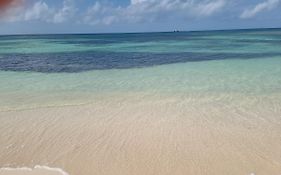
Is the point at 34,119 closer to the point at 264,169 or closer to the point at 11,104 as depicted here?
the point at 11,104

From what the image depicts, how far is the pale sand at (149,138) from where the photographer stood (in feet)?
15.3

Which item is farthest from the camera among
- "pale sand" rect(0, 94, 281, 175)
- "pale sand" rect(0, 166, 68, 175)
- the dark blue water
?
the dark blue water

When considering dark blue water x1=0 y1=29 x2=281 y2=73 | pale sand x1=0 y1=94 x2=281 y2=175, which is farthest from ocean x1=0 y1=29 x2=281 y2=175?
dark blue water x1=0 y1=29 x2=281 y2=73

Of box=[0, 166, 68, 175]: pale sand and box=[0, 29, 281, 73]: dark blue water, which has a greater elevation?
box=[0, 29, 281, 73]: dark blue water

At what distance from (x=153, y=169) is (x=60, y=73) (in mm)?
9935

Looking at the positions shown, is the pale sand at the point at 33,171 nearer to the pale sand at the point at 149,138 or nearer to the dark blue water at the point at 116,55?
the pale sand at the point at 149,138

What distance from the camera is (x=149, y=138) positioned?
574 cm

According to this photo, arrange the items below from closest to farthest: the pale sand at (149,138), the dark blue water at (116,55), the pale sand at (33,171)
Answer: the pale sand at (33,171) < the pale sand at (149,138) < the dark blue water at (116,55)

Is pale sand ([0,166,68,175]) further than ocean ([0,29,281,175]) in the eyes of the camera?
No

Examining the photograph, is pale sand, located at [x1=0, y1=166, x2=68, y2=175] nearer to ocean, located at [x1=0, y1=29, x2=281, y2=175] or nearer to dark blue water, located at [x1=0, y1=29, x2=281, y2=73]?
ocean, located at [x1=0, y1=29, x2=281, y2=175]

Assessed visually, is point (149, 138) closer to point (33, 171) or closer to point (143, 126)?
point (143, 126)

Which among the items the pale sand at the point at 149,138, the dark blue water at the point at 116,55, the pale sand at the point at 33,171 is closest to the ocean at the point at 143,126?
the pale sand at the point at 149,138

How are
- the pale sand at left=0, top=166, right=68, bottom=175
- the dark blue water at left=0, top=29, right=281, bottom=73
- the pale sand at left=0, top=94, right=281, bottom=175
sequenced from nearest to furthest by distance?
the pale sand at left=0, top=166, right=68, bottom=175 < the pale sand at left=0, top=94, right=281, bottom=175 < the dark blue water at left=0, top=29, right=281, bottom=73

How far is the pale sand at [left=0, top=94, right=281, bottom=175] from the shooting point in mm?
4668
